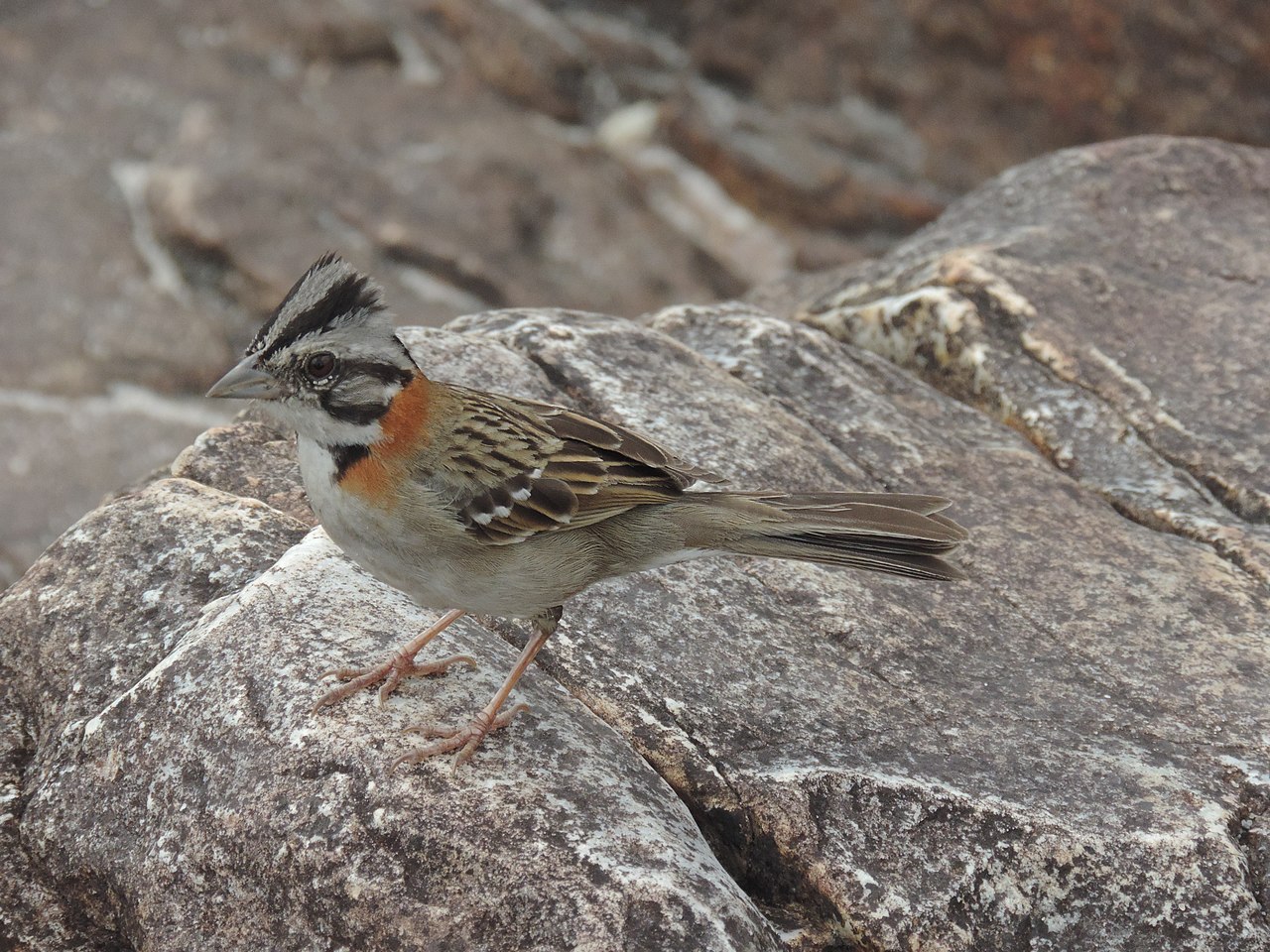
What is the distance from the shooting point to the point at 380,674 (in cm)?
396

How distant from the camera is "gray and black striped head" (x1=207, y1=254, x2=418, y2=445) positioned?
3.85 m

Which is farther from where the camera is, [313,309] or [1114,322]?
[1114,322]

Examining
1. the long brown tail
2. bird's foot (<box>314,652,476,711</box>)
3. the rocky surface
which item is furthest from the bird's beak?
the long brown tail

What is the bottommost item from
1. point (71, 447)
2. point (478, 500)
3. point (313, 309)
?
point (71, 447)

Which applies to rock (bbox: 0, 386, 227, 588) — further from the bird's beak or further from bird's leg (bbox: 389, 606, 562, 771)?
bird's leg (bbox: 389, 606, 562, 771)

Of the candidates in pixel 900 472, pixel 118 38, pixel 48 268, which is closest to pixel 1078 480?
pixel 900 472

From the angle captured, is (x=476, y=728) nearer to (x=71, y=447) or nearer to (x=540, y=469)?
(x=540, y=469)

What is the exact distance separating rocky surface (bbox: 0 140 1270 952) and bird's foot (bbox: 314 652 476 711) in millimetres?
47

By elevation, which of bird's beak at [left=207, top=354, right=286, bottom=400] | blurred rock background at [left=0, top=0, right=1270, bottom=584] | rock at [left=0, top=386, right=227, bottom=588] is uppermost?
bird's beak at [left=207, top=354, right=286, bottom=400]

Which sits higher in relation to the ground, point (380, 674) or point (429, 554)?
point (429, 554)

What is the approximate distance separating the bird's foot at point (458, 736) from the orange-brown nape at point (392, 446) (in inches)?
27.3

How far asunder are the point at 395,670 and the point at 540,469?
0.79 m

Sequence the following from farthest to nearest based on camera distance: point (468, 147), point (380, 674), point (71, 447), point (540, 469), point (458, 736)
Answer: point (468, 147) < point (71, 447) < point (540, 469) < point (380, 674) < point (458, 736)

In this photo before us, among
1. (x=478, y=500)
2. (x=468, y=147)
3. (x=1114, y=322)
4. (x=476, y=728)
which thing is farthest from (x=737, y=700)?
(x=468, y=147)
